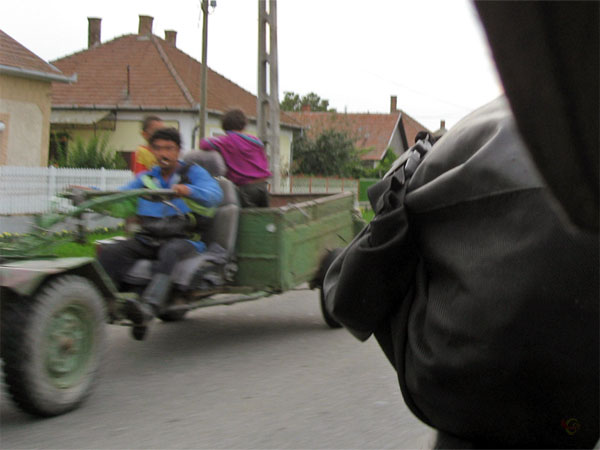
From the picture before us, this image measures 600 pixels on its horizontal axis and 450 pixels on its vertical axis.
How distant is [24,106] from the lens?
65.3 feet

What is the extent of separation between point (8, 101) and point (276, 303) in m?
12.8

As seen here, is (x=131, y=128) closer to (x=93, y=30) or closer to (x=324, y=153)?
(x=93, y=30)

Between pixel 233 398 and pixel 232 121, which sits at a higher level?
pixel 232 121

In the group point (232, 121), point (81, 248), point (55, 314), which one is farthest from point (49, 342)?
point (81, 248)

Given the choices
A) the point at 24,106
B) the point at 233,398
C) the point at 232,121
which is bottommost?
the point at 233,398

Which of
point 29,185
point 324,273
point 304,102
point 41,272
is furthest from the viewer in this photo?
point 304,102

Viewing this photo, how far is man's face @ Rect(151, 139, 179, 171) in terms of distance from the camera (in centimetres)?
650

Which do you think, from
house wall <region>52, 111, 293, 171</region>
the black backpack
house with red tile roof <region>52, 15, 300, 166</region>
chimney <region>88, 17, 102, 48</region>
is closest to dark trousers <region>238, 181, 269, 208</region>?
the black backpack

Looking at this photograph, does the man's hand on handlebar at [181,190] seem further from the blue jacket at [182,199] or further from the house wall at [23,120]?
the house wall at [23,120]

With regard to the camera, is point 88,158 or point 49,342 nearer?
point 49,342

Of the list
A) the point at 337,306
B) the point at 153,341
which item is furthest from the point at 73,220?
the point at 337,306

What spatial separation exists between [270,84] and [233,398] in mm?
12762

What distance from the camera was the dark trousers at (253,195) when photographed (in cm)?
795

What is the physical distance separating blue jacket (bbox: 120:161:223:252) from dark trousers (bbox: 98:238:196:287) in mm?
233
